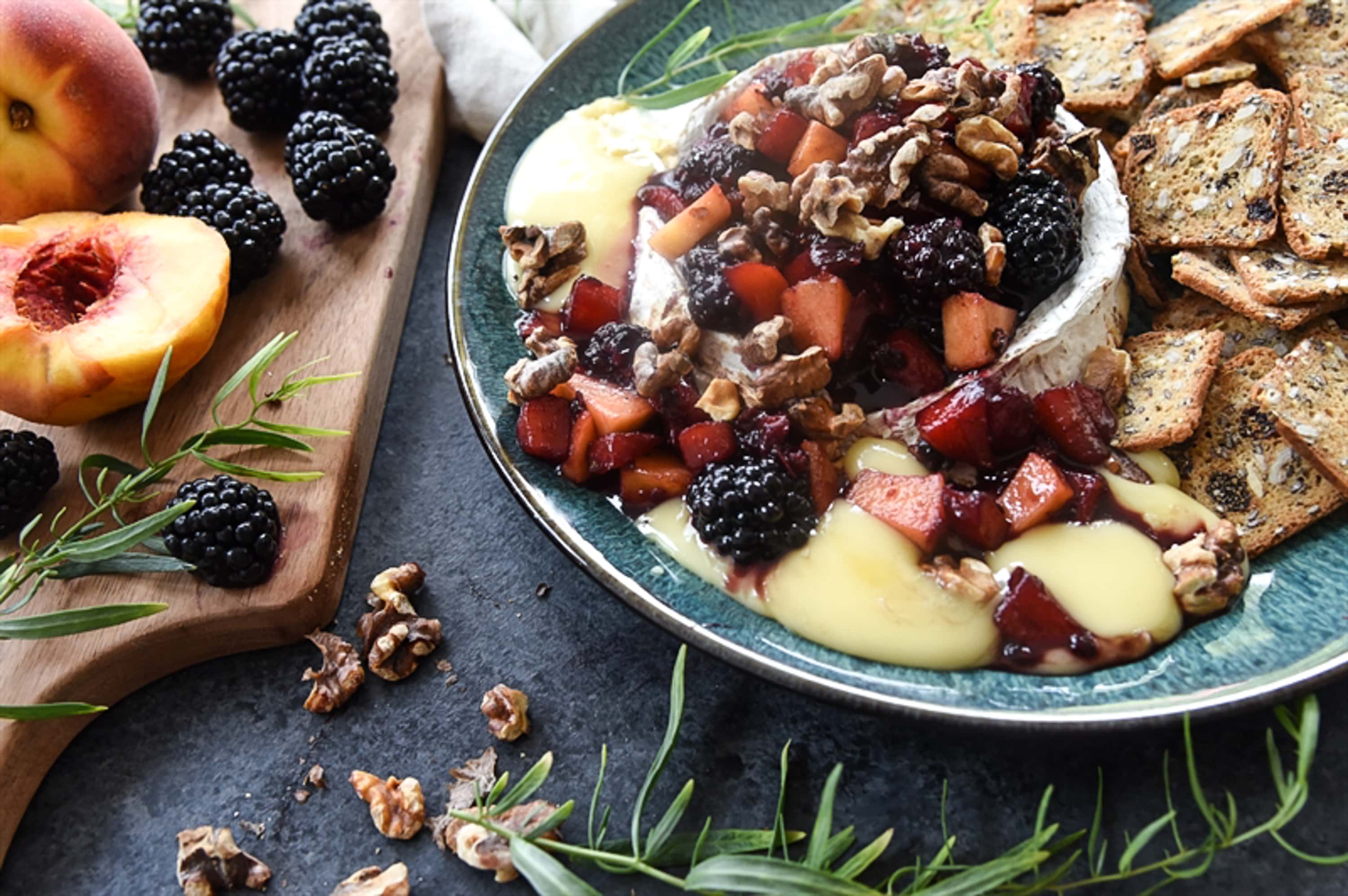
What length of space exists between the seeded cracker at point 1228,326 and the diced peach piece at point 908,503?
79 cm

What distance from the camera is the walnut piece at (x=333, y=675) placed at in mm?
2307

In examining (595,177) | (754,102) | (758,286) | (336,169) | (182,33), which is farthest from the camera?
Result: (182,33)

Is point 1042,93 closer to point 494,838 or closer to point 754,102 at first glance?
point 754,102

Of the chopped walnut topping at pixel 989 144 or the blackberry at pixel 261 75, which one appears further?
the blackberry at pixel 261 75

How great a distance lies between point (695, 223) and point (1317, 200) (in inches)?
53.1

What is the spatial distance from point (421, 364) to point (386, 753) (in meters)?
1.08

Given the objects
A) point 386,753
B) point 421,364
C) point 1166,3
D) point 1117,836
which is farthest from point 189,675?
point 1166,3

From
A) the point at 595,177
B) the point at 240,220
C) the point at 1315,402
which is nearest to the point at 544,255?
the point at 595,177

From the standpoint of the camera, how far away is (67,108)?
2.75m

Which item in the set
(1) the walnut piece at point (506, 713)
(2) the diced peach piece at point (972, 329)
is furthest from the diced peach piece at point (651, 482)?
(2) the diced peach piece at point (972, 329)

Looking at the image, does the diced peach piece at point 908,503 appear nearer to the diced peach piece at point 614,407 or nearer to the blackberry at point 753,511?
the blackberry at point 753,511

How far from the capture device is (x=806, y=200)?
90.6 inches

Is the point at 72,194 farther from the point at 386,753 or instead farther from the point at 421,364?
the point at 386,753

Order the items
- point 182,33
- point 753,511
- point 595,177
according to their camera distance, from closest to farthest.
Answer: point 753,511 < point 595,177 < point 182,33
